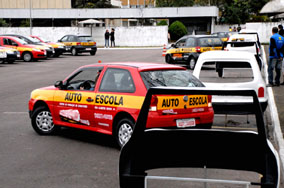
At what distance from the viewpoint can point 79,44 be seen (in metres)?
38.4

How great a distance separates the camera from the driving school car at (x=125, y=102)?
307 inches

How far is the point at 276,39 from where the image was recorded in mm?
15969

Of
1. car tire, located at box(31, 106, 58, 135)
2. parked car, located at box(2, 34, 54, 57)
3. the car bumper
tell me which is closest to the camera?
car tire, located at box(31, 106, 58, 135)

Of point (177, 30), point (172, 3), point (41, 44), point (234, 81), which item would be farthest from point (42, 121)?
point (172, 3)

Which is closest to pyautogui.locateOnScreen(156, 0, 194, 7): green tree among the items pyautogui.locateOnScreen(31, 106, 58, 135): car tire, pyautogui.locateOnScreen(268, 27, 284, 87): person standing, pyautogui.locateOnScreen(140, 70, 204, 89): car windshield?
pyautogui.locateOnScreen(268, 27, 284, 87): person standing

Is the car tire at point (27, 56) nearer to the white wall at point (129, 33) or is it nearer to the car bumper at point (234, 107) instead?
the white wall at point (129, 33)

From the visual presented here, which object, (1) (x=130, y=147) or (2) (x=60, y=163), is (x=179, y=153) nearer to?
(1) (x=130, y=147)

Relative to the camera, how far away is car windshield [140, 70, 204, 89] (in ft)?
26.5

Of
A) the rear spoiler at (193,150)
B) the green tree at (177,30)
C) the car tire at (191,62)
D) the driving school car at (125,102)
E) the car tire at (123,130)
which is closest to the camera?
the rear spoiler at (193,150)

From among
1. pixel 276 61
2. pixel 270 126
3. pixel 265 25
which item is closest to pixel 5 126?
pixel 270 126

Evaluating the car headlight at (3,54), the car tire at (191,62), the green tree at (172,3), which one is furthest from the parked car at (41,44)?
the green tree at (172,3)

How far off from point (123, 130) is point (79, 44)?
1222 inches

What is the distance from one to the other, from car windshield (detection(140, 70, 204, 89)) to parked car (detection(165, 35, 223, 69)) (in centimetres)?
1581

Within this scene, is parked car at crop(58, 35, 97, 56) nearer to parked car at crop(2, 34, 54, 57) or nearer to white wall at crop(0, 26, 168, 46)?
parked car at crop(2, 34, 54, 57)
